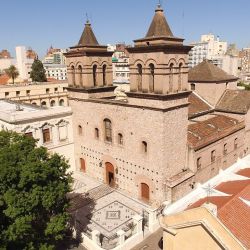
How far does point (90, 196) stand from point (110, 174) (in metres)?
2.81

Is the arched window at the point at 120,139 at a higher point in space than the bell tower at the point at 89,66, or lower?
lower

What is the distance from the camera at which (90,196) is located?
2566 cm

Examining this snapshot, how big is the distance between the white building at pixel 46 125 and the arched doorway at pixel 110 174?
527 cm

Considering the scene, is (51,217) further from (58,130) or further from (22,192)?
(58,130)

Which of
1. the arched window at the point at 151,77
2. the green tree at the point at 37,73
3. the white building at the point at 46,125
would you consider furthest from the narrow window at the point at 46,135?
the green tree at the point at 37,73

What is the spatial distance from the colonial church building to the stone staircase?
827 millimetres

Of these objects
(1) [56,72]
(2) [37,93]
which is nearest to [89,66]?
(2) [37,93]

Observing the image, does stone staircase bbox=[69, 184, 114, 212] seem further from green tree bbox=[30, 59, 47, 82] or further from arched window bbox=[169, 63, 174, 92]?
green tree bbox=[30, 59, 47, 82]

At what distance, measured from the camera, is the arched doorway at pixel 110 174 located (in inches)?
1038

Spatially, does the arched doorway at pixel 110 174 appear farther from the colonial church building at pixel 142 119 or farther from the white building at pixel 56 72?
the white building at pixel 56 72

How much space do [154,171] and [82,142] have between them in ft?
31.9

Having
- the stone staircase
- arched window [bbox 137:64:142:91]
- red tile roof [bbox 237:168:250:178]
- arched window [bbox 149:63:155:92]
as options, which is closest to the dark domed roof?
arched window [bbox 137:64:142:91]

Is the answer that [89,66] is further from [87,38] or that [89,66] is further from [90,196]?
[90,196]

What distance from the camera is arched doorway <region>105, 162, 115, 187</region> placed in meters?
26.4
